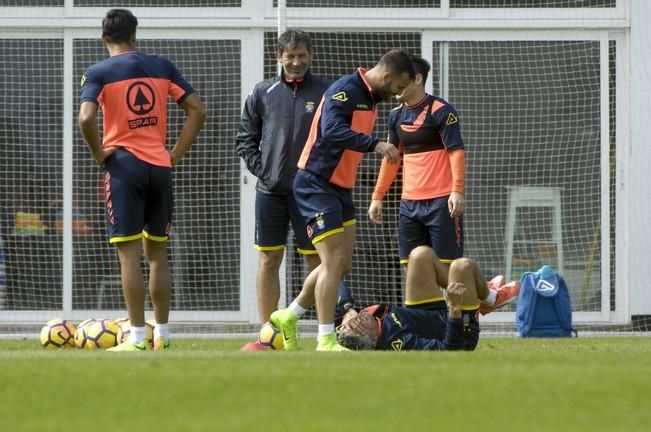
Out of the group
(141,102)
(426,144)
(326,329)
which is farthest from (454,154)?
(141,102)

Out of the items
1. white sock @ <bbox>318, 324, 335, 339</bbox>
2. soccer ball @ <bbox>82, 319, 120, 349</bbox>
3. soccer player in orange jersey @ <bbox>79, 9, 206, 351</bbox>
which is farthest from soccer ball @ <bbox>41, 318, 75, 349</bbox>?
white sock @ <bbox>318, 324, 335, 339</bbox>

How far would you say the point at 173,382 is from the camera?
18.1 feet

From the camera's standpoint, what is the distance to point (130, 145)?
8586 millimetres

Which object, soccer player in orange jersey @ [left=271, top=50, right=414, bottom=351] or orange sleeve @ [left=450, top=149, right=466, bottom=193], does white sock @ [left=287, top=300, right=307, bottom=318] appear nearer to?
soccer player in orange jersey @ [left=271, top=50, right=414, bottom=351]

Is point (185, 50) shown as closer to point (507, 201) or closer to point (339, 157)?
point (507, 201)

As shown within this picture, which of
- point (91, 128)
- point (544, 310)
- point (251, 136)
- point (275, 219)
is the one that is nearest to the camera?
point (91, 128)

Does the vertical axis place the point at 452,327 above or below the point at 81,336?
above

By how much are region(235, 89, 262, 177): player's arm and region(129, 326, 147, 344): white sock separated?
171cm

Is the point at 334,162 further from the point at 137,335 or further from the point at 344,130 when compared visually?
the point at 137,335

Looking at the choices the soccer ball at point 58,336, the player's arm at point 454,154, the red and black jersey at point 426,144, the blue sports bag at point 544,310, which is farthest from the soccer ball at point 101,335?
the blue sports bag at point 544,310

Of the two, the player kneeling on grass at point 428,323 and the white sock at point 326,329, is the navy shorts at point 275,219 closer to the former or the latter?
the player kneeling on grass at point 428,323

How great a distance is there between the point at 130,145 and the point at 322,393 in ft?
12.3

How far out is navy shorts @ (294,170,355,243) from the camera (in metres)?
8.12

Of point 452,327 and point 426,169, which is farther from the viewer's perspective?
point 426,169
